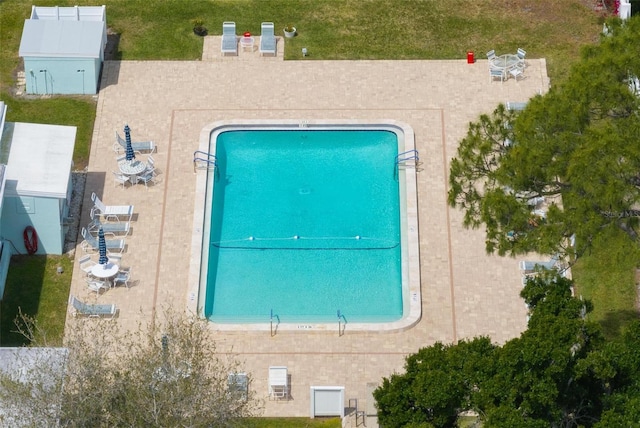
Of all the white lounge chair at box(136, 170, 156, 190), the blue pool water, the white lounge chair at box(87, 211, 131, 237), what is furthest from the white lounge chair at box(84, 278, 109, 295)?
the white lounge chair at box(136, 170, 156, 190)

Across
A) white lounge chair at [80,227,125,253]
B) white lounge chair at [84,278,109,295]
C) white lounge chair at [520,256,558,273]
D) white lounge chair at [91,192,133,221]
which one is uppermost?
white lounge chair at [91,192,133,221]

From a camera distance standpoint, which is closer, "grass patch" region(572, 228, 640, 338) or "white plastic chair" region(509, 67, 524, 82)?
"grass patch" region(572, 228, 640, 338)

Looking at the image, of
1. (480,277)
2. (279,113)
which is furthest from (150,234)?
(480,277)

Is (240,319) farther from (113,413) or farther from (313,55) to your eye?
(313,55)

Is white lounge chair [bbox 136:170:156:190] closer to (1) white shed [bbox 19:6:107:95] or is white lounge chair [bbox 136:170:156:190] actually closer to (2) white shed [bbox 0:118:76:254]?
(2) white shed [bbox 0:118:76:254]

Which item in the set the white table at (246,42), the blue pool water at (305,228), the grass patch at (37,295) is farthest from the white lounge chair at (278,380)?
the white table at (246,42)

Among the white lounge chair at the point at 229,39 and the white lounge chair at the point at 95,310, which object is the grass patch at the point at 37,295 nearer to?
the white lounge chair at the point at 95,310
